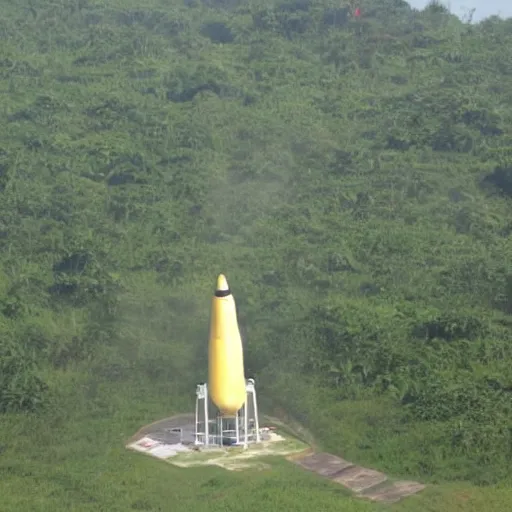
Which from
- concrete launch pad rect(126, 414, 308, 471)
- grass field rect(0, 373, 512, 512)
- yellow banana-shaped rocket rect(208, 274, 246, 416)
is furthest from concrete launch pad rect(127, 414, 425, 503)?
yellow banana-shaped rocket rect(208, 274, 246, 416)

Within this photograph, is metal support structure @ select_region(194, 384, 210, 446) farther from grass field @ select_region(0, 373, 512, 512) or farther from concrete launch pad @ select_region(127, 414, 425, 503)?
grass field @ select_region(0, 373, 512, 512)

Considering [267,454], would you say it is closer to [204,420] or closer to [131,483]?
[204,420]

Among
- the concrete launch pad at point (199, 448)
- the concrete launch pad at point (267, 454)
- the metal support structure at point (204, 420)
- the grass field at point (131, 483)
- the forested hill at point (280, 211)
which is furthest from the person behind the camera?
the forested hill at point (280, 211)

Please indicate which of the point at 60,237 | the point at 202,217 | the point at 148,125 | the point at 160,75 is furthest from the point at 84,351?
the point at 160,75

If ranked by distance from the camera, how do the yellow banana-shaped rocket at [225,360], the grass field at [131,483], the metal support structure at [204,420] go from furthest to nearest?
1. the metal support structure at [204,420]
2. the yellow banana-shaped rocket at [225,360]
3. the grass field at [131,483]

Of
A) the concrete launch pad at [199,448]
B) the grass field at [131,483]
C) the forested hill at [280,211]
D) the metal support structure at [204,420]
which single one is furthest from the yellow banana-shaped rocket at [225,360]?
the forested hill at [280,211]

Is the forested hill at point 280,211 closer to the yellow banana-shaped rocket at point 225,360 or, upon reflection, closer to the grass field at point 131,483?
the grass field at point 131,483
